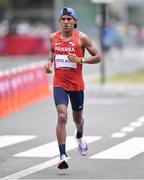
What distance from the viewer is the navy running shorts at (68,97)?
12836 mm

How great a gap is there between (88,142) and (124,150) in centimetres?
141

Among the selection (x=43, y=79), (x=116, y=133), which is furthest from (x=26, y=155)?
(x=43, y=79)

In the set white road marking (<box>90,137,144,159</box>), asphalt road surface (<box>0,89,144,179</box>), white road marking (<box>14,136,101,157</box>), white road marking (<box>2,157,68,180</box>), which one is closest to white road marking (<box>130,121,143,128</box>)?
asphalt road surface (<box>0,89,144,179</box>)

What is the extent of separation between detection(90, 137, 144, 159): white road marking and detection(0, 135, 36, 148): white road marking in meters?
1.80

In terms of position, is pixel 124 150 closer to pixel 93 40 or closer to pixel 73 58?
pixel 73 58

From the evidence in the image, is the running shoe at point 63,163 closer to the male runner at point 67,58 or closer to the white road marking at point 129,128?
the male runner at point 67,58

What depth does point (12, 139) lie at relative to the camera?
16.5 m

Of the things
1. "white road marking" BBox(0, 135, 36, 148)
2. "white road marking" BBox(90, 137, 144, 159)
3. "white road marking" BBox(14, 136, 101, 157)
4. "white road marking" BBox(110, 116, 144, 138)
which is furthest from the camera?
"white road marking" BBox(110, 116, 144, 138)

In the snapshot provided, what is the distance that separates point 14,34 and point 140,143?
36.7m

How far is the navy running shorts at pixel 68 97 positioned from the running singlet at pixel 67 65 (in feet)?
0.20

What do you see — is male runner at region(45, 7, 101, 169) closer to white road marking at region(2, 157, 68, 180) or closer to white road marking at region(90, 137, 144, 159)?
white road marking at region(2, 157, 68, 180)

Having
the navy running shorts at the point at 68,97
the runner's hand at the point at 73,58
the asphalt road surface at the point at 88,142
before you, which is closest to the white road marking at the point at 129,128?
the asphalt road surface at the point at 88,142

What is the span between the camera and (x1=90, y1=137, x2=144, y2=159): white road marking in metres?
14.0

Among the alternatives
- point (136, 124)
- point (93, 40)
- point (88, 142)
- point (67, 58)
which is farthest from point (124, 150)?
point (93, 40)
